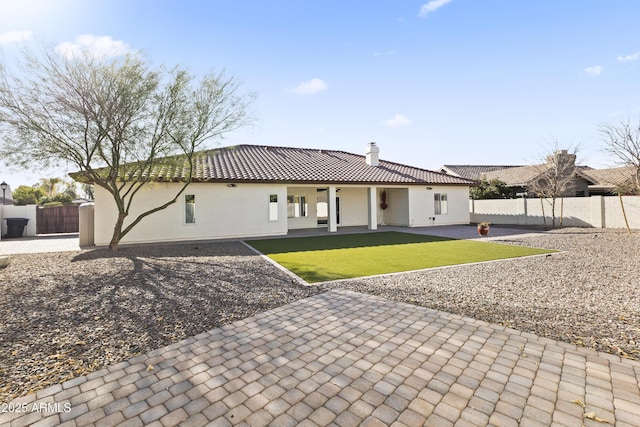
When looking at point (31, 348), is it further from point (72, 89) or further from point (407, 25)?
point (407, 25)

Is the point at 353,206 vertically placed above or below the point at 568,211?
A: above

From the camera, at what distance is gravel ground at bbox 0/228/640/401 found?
3.79 m

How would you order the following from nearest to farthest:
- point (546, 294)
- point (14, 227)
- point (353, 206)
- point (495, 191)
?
point (546, 294), point (14, 227), point (353, 206), point (495, 191)

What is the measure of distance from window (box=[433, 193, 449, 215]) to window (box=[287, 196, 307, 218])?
30.5ft

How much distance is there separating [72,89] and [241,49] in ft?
19.4

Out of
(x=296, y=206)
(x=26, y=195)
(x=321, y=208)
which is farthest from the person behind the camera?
(x=26, y=195)

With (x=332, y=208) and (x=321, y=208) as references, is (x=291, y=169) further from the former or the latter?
(x=321, y=208)

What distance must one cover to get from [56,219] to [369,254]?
22.5m

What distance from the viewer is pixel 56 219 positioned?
20906mm

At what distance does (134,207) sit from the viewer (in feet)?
46.8

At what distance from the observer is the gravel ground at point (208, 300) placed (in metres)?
3.79

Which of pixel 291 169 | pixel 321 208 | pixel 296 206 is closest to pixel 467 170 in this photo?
pixel 321 208

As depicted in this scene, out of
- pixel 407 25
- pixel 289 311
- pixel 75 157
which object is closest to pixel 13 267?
pixel 75 157

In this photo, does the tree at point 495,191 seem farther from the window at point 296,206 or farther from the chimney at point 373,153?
the window at point 296,206
